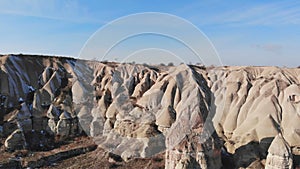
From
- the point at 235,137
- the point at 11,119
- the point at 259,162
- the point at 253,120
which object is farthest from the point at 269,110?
the point at 11,119

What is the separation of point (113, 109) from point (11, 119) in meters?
8.69

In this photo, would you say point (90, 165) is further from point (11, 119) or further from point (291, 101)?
point (291, 101)

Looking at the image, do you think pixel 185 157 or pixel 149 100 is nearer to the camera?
pixel 185 157

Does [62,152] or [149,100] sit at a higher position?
[149,100]

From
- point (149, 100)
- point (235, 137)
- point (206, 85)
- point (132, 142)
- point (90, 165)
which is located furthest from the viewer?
point (206, 85)

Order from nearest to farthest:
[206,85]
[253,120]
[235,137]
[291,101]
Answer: [235,137] < [253,120] < [291,101] < [206,85]

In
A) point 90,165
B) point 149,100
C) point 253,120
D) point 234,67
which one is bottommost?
point 90,165

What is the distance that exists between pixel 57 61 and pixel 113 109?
21.8m

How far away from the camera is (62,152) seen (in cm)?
2234

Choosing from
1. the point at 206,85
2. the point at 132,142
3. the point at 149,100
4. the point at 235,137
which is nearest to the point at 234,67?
the point at 206,85

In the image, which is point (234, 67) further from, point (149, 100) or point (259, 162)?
point (259, 162)

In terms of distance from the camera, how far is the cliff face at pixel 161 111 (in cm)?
1733

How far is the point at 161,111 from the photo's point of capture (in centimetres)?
2623

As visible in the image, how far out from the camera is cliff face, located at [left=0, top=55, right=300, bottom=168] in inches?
682
